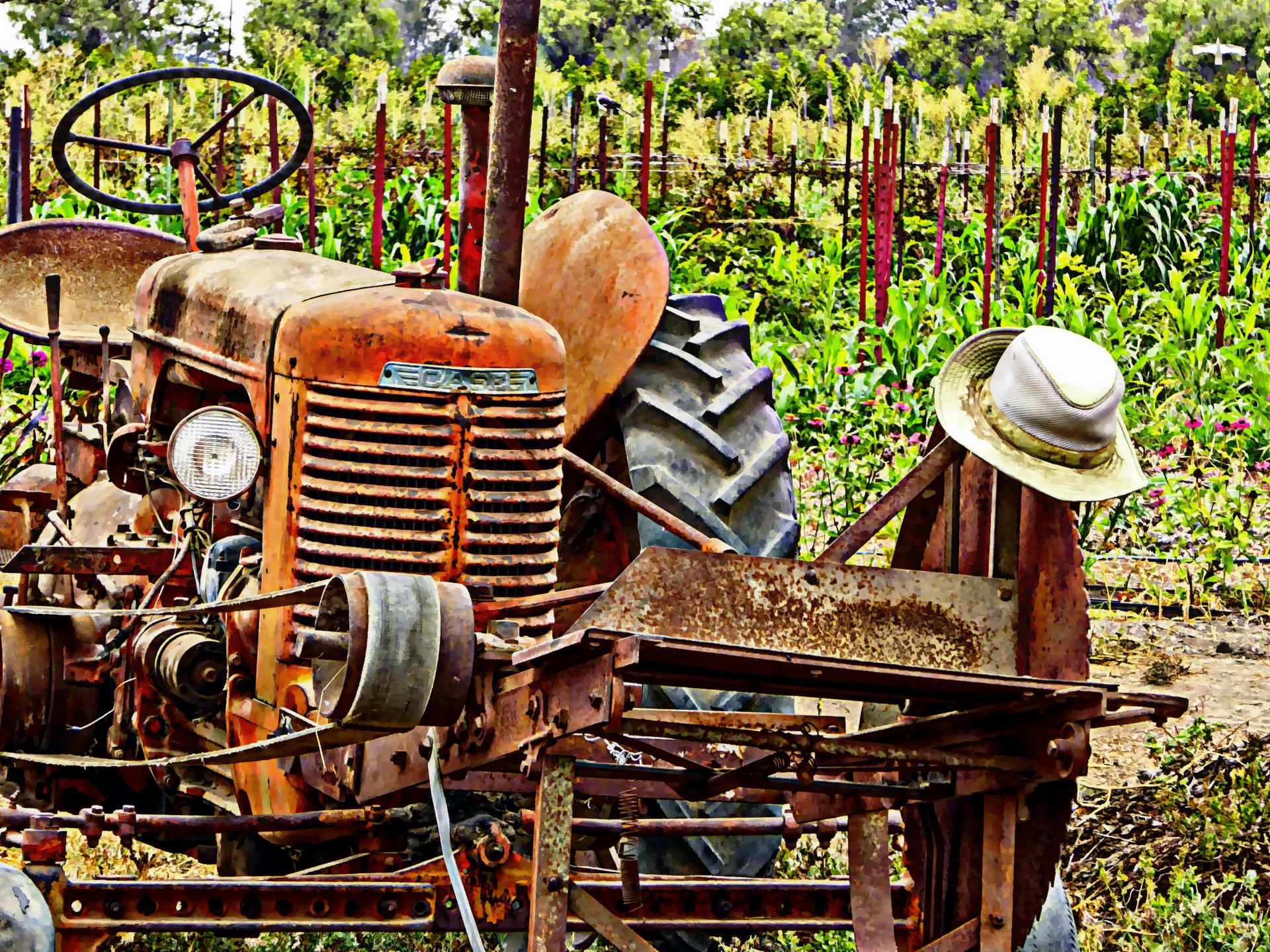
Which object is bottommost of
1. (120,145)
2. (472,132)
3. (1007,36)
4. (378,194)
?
(378,194)

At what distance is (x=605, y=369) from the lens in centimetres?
440

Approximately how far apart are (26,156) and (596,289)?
18.4ft

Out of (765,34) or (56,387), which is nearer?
(56,387)

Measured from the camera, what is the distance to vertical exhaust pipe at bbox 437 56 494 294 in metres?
4.08

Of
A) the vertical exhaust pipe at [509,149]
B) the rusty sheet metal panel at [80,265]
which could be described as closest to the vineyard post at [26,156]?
the rusty sheet metal panel at [80,265]

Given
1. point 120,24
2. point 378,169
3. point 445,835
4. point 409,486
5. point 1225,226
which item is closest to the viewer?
point 445,835

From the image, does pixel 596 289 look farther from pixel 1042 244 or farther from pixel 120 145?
pixel 1042 244

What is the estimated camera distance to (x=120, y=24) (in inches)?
1374

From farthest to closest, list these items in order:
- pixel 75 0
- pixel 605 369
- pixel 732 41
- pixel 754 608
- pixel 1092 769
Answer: pixel 732 41
pixel 75 0
pixel 1092 769
pixel 605 369
pixel 754 608

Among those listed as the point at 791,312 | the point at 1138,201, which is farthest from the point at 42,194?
the point at 1138,201

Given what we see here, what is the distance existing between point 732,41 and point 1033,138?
25.2 m

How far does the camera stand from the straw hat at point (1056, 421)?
127 inches

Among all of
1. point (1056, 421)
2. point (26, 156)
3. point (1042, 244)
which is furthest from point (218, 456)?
point (1042, 244)

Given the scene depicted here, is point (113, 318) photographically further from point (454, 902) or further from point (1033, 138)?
point (1033, 138)
